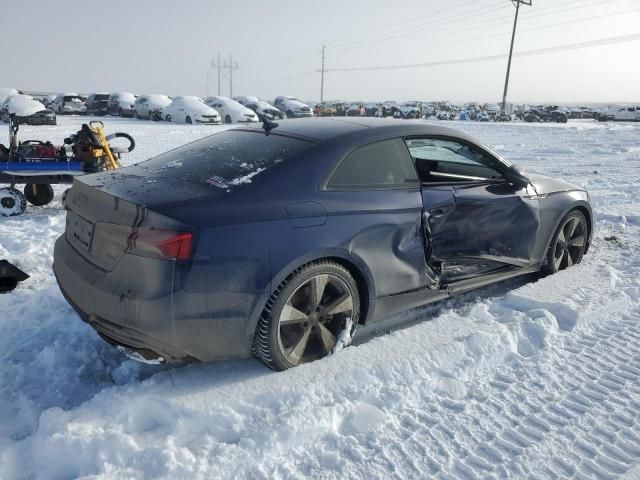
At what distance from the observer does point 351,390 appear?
287cm

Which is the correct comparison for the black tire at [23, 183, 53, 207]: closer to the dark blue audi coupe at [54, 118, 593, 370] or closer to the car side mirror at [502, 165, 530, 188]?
the dark blue audi coupe at [54, 118, 593, 370]

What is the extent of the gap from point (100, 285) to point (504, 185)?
10.4 ft

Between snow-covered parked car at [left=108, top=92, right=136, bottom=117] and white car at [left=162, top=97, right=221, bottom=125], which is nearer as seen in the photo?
white car at [left=162, top=97, right=221, bottom=125]

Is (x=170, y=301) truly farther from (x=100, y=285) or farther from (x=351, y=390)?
(x=351, y=390)

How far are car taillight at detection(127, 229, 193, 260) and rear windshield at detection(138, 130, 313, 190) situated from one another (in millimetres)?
484

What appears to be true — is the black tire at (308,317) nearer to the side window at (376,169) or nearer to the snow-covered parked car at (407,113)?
the side window at (376,169)

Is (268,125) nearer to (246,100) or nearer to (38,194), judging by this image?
(38,194)

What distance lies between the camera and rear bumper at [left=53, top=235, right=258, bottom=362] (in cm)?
260

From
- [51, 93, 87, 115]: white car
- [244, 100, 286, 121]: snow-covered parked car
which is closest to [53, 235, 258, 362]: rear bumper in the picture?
[244, 100, 286, 121]: snow-covered parked car

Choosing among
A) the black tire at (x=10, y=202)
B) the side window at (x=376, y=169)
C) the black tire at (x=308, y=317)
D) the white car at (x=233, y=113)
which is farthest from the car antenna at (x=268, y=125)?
the white car at (x=233, y=113)

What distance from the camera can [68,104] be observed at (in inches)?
1217

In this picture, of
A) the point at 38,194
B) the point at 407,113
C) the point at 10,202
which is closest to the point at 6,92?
the point at 38,194

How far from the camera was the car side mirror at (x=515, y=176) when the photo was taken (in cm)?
425

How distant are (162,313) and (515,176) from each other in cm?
309
